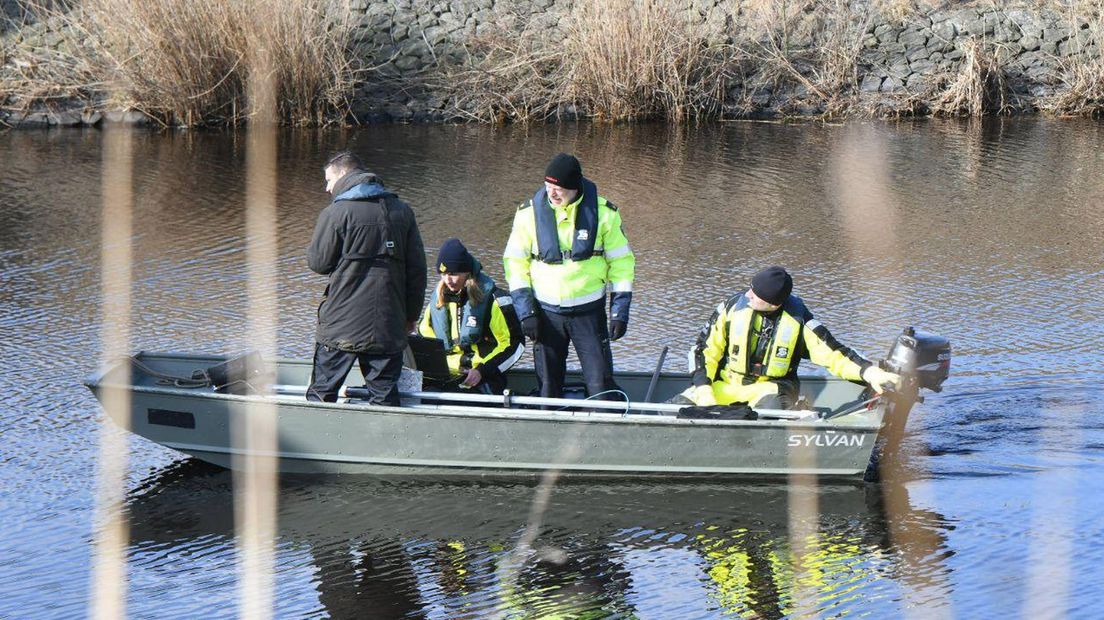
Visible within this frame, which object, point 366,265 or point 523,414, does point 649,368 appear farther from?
point 366,265

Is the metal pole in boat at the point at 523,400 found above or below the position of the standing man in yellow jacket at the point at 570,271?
below

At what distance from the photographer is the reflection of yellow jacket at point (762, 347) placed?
754 centimetres

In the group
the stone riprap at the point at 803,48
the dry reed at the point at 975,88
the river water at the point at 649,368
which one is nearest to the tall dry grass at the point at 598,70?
the stone riprap at the point at 803,48

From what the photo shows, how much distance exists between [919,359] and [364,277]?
9.82 feet

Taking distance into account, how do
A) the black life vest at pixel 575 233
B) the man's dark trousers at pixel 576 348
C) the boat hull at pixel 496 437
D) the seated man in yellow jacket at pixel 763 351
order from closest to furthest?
1. the boat hull at pixel 496 437
2. the seated man in yellow jacket at pixel 763 351
3. the black life vest at pixel 575 233
4. the man's dark trousers at pixel 576 348

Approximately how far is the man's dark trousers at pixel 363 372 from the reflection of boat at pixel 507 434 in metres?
0.10

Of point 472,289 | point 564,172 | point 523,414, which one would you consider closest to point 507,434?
point 523,414

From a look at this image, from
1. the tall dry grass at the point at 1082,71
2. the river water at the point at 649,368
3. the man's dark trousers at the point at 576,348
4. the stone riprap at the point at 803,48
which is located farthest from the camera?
the stone riprap at the point at 803,48

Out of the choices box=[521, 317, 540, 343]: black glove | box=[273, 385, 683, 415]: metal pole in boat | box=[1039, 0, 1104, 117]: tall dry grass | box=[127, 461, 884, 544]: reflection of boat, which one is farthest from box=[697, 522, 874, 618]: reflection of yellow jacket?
box=[1039, 0, 1104, 117]: tall dry grass

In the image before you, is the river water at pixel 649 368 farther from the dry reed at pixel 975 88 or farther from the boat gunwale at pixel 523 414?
the dry reed at pixel 975 88

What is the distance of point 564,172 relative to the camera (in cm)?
745

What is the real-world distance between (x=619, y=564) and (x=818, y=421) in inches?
53.2

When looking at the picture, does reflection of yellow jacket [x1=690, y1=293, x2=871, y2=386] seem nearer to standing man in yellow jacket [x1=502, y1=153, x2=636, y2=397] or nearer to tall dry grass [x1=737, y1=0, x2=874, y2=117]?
standing man in yellow jacket [x1=502, y1=153, x2=636, y2=397]

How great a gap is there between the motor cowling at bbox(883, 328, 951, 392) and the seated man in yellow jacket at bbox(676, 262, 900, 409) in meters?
0.12
